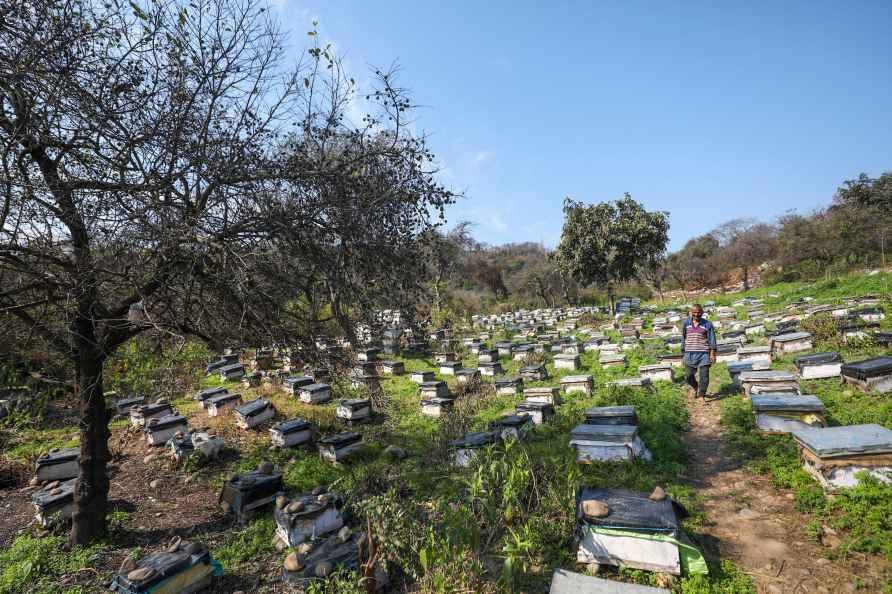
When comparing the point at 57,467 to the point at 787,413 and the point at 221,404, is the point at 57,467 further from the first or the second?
the point at 787,413

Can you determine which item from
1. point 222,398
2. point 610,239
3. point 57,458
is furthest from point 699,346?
point 610,239

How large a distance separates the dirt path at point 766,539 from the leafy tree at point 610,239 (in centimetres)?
2005

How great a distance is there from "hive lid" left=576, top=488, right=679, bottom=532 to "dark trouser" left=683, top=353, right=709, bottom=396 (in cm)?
521

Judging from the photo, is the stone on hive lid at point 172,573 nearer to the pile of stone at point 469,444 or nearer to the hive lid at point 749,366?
the pile of stone at point 469,444

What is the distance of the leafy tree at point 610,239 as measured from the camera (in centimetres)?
2425

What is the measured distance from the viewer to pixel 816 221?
3306 centimetres

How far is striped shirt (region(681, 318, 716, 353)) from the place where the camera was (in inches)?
322

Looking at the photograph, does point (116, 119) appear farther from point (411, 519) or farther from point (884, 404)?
point (884, 404)

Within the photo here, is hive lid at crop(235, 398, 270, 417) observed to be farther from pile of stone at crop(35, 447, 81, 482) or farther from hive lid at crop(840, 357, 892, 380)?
hive lid at crop(840, 357, 892, 380)

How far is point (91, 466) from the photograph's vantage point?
526 cm

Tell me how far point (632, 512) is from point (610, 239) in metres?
22.5

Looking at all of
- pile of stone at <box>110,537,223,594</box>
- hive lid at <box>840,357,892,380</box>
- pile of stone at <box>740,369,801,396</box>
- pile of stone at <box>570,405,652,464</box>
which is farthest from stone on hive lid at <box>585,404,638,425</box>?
pile of stone at <box>110,537,223,594</box>

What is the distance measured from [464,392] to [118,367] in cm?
760

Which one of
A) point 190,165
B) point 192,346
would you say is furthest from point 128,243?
point 192,346
